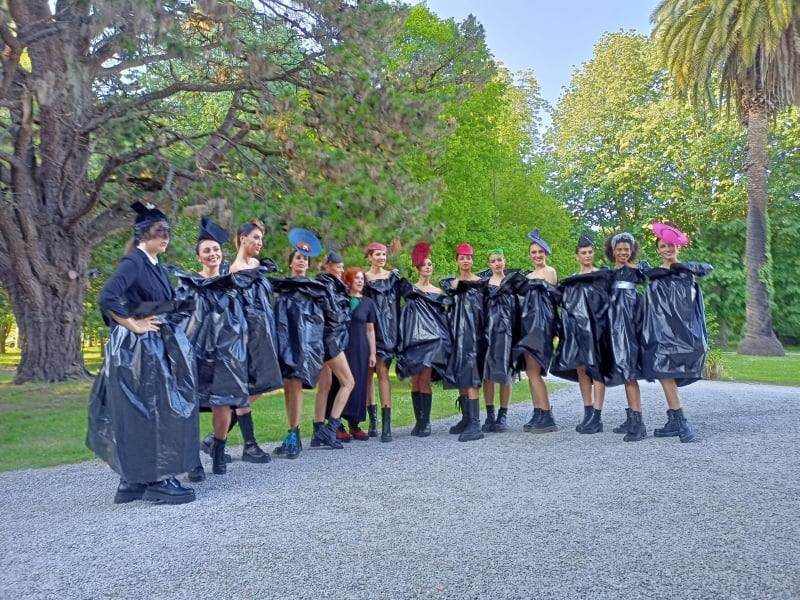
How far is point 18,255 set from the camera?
13.4m

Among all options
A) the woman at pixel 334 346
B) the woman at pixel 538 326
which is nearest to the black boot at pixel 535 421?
the woman at pixel 538 326

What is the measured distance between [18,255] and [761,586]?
13650mm

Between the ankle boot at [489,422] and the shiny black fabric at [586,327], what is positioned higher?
the shiny black fabric at [586,327]

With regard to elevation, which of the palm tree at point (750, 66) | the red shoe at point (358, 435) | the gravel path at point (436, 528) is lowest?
the gravel path at point (436, 528)

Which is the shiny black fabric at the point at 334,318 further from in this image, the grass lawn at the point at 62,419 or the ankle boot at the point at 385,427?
the grass lawn at the point at 62,419

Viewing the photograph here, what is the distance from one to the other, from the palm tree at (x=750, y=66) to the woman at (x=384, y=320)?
1903 cm

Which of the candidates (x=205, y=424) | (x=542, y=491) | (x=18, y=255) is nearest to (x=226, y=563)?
(x=542, y=491)

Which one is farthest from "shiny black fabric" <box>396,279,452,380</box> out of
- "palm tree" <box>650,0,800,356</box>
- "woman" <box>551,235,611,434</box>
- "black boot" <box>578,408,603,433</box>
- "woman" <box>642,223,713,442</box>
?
"palm tree" <box>650,0,800,356</box>

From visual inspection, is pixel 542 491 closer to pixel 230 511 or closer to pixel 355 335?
pixel 230 511

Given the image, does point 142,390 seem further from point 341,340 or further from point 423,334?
point 423,334

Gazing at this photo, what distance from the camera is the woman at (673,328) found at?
682 centimetres

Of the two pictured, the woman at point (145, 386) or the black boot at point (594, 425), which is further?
the black boot at point (594, 425)

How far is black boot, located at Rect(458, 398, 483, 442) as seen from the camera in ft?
23.8

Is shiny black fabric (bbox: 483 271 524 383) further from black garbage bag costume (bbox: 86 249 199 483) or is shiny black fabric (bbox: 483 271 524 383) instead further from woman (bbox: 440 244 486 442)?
black garbage bag costume (bbox: 86 249 199 483)
